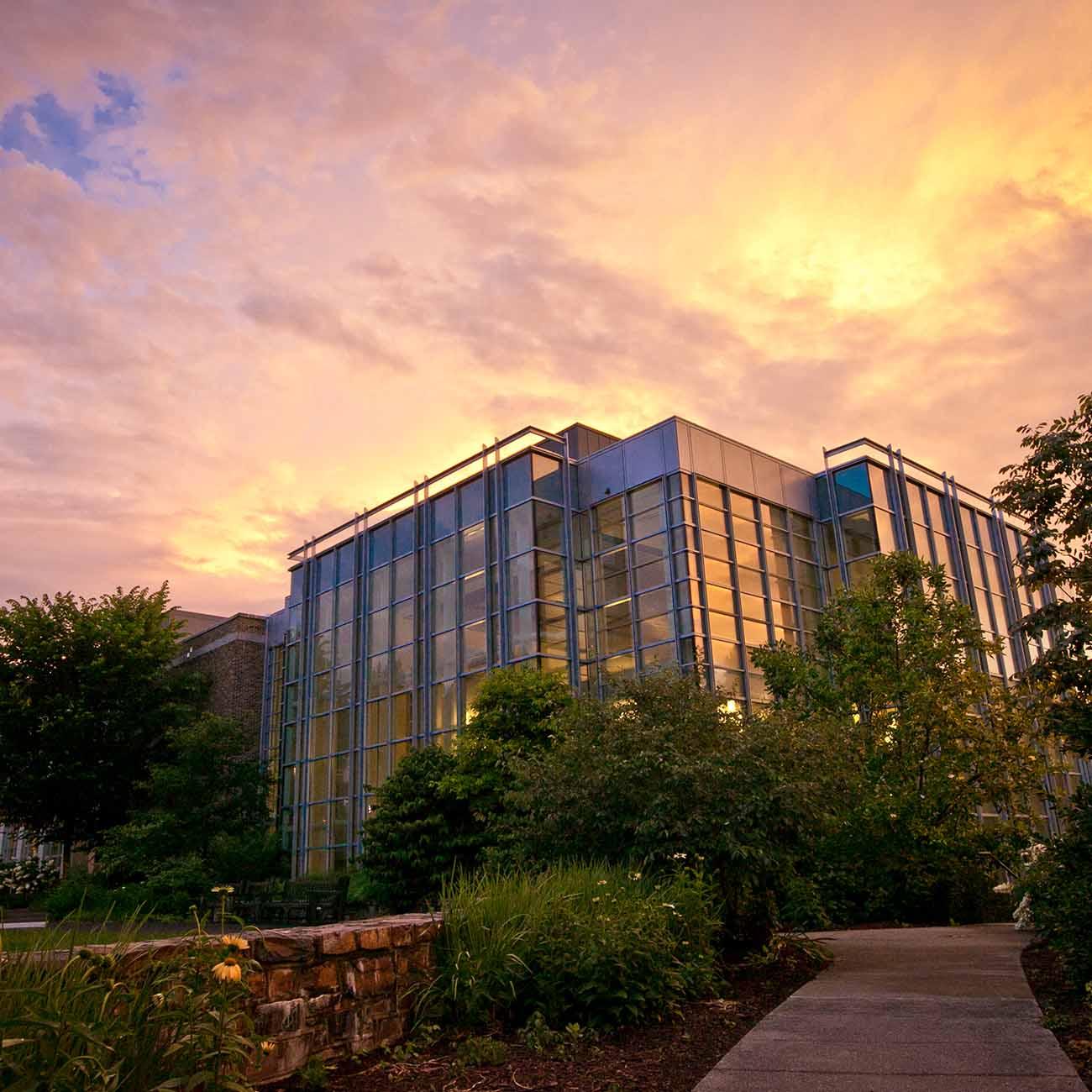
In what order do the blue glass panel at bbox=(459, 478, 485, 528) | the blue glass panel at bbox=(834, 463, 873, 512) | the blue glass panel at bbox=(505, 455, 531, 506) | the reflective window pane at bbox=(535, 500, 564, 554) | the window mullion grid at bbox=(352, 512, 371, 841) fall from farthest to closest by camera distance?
the window mullion grid at bbox=(352, 512, 371, 841)
the blue glass panel at bbox=(459, 478, 485, 528)
the blue glass panel at bbox=(834, 463, 873, 512)
the blue glass panel at bbox=(505, 455, 531, 506)
the reflective window pane at bbox=(535, 500, 564, 554)

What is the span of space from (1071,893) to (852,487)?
19.4m

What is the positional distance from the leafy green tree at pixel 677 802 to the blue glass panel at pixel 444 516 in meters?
16.2

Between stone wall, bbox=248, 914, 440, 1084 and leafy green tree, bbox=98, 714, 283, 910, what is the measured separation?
21.5 m

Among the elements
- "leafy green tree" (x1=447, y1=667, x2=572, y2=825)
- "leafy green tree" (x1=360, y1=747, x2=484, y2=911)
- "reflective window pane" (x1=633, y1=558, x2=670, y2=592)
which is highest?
"reflective window pane" (x1=633, y1=558, x2=670, y2=592)

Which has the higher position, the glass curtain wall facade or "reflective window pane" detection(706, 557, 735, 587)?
the glass curtain wall facade

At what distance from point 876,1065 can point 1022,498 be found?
872 cm

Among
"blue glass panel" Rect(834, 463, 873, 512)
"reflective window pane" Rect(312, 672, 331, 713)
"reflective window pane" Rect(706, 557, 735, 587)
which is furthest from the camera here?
"reflective window pane" Rect(312, 672, 331, 713)

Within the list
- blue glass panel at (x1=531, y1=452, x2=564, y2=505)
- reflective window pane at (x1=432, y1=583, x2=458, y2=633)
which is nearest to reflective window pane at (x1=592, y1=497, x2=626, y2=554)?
blue glass panel at (x1=531, y1=452, x2=564, y2=505)

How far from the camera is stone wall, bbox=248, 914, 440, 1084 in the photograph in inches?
208

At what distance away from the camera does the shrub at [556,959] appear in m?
6.33

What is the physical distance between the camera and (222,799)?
99.6 feet

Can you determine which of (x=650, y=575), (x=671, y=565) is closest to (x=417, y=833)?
(x=650, y=575)

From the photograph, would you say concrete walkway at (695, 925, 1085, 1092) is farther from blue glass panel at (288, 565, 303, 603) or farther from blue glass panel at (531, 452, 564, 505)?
blue glass panel at (288, 565, 303, 603)

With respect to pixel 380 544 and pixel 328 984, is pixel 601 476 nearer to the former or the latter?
pixel 380 544
